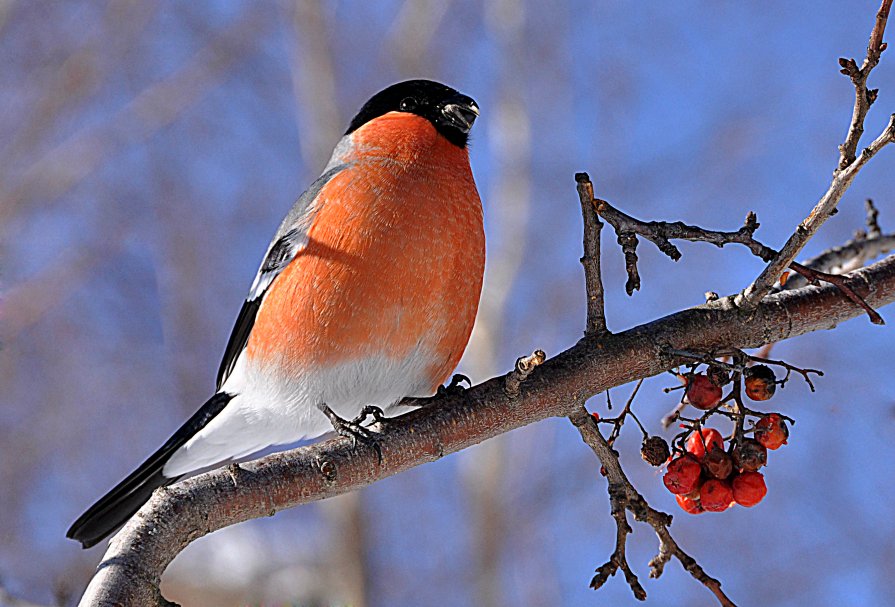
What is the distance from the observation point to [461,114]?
211 cm

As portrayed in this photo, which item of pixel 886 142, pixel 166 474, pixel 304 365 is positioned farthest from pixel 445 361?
pixel 886 142

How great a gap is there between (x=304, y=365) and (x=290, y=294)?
0.17m

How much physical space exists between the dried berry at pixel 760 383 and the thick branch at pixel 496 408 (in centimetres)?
8

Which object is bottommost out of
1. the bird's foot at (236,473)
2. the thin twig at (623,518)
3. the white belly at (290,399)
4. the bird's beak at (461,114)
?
the thin twig at (623,518)

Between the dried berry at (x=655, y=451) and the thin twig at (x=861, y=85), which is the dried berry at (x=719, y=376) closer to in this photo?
the dried berry at (x=655, y=451)

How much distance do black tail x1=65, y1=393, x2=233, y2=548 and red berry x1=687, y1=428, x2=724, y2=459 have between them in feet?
3.81

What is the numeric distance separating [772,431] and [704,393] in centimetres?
14

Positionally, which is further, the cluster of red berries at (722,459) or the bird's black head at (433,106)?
the bird's black head at (433,106)

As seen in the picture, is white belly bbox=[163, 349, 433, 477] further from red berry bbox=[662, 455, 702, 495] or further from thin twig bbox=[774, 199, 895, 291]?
thin twig bbox=[774, 199, 895, 291]

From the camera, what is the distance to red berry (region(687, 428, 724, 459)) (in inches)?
56.2

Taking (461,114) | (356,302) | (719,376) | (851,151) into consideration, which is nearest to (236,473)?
(356,302)

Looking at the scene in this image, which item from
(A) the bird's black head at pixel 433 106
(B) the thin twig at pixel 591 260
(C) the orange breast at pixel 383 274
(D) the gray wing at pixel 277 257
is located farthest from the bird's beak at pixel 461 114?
(B) the thin twig at pixel 591 260

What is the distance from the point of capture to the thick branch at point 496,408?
4.17ft

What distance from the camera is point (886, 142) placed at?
1.14 m
